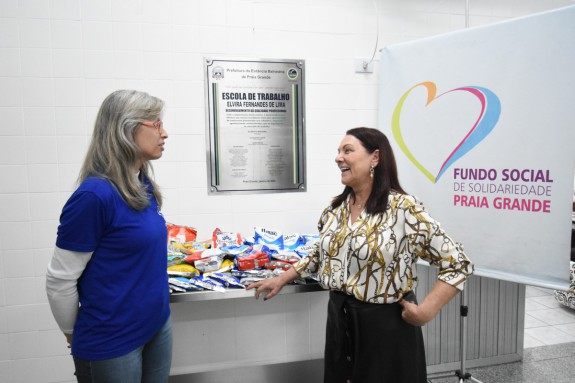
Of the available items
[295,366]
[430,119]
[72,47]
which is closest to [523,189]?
[430,119]

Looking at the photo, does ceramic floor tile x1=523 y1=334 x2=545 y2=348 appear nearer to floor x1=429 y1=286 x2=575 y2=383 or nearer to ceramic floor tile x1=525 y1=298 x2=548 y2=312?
floor x1=429 y1=286 x2=575 y2=383

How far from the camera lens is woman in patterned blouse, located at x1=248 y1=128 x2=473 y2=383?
4.79 feet

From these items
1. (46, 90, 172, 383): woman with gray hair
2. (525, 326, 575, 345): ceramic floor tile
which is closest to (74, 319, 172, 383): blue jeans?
(46, 90, 172, 383): woman with gray hair

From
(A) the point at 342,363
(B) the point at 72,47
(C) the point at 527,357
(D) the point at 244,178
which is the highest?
(B) the point at 72,47

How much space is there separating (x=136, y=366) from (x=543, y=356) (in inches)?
120

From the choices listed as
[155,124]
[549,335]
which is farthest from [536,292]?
[155,124]

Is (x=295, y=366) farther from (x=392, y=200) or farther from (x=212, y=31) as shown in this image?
(x=212, y=31)

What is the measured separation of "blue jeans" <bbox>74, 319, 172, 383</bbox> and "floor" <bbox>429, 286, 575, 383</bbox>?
2037 millimetres

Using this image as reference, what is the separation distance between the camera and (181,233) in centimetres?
228

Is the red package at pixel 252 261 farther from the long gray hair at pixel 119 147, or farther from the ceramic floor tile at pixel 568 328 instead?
the ceramic floor tile at pixel 568 328

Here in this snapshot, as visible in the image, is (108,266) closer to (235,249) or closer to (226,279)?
(226,279)

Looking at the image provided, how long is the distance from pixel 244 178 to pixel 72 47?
1.27m

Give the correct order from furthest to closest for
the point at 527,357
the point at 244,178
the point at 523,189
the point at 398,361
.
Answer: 1. the point at 527,357
2. the point at 244,178
3. the point at 523,189
4. the point at 398,361

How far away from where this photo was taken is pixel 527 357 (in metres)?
2.99
